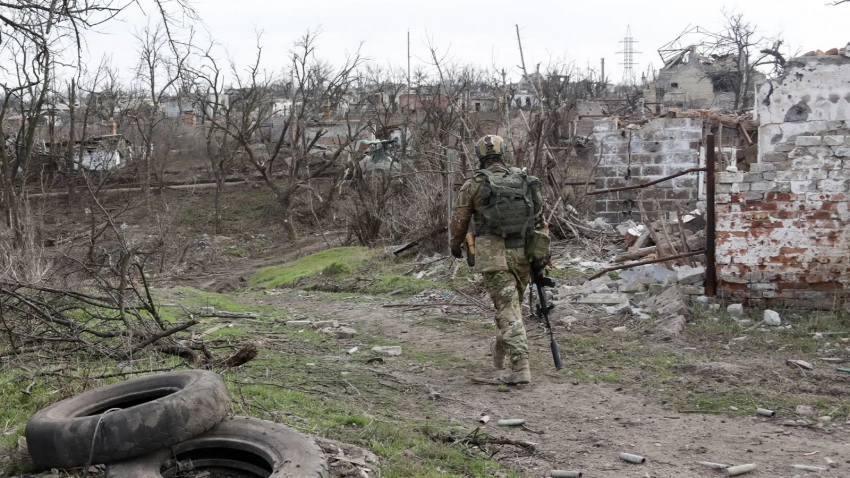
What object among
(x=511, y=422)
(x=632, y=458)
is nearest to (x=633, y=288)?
(x=511, y=422)

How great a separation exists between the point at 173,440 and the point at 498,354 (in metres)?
3.25

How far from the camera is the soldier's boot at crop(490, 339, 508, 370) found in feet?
20.8

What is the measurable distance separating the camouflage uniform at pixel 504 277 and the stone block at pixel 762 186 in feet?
9.81

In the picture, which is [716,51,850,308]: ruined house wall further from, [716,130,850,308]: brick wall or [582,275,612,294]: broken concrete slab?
[582,275,612,294]: broken concrete slab

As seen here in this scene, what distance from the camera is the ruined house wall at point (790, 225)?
785 cm

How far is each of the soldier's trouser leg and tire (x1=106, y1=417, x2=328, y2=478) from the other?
8.21 feet

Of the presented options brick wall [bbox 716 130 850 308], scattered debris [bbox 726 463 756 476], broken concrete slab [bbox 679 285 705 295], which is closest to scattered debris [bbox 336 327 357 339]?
broken concrete slab [bbox 679 285 705 295]

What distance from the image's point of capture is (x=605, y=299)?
8.78 metres

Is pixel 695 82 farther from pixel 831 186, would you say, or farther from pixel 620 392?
pixel 620 392

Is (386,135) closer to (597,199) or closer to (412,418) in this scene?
(597,199)

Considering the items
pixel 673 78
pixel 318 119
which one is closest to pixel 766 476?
pixel 318 119

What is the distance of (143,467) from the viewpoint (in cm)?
363

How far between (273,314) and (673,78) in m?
41.8

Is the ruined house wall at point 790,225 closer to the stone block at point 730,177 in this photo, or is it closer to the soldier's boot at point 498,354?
the stone block at point 730,177
